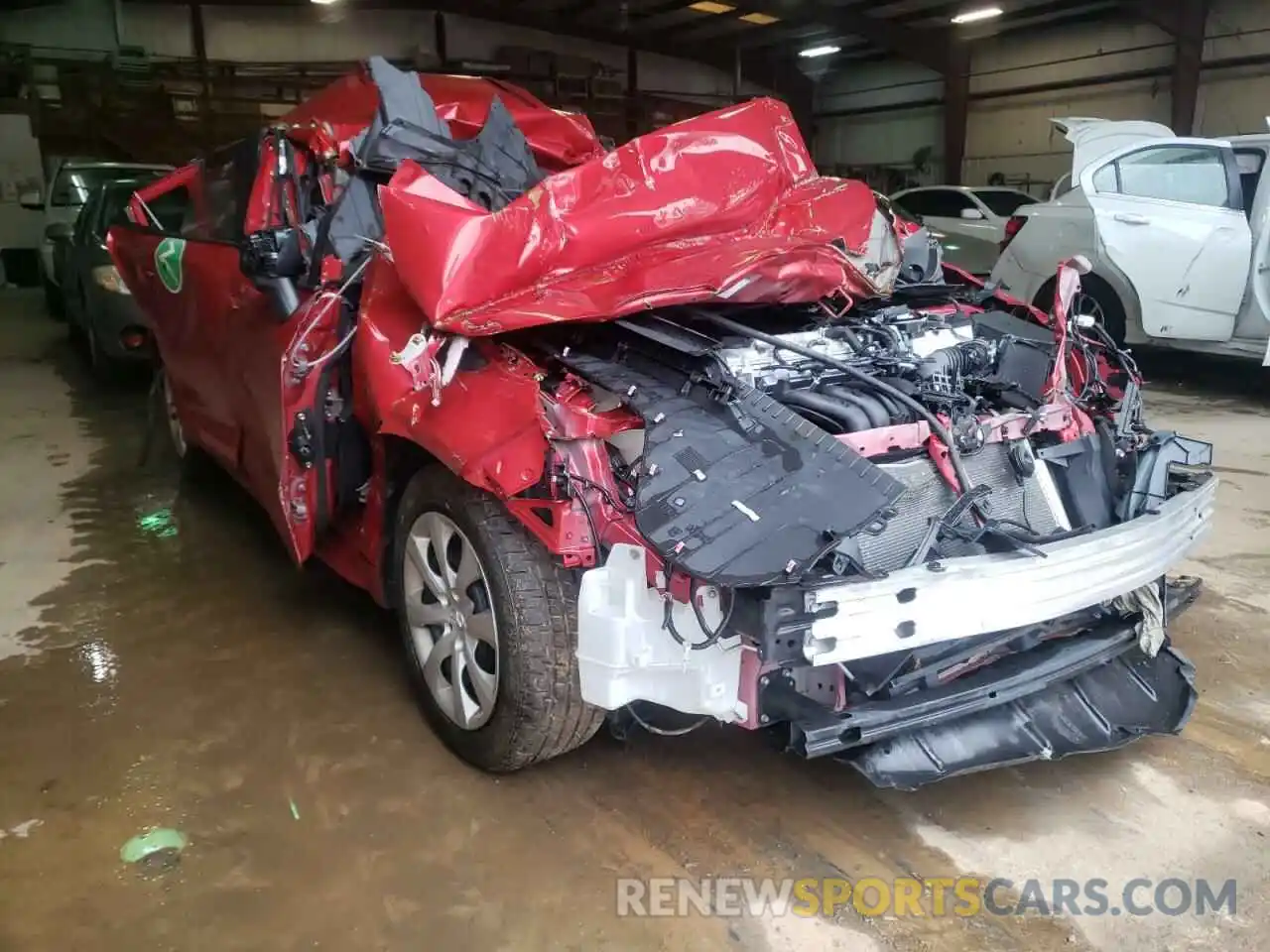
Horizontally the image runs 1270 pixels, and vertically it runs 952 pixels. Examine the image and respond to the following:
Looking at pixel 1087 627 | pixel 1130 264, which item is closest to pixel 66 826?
pixel 1087 627

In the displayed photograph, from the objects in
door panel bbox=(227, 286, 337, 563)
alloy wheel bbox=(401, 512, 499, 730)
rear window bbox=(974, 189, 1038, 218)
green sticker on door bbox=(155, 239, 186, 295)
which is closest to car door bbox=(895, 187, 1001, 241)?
rear window bbox=(974, 189, 1038, 218)

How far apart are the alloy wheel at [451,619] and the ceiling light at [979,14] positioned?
14128 mm

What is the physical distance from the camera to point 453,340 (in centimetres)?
223

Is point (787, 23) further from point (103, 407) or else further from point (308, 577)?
point (308, 577)

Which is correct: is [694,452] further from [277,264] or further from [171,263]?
[171,263]

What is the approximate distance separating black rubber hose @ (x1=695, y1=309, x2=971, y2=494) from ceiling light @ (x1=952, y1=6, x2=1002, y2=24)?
1369cm

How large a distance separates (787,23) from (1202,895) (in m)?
16.9

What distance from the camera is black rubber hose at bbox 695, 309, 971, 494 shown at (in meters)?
2.12

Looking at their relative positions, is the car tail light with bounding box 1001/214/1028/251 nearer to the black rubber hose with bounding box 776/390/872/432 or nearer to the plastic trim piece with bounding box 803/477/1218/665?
the plastic trim piece with bounding box 803/477/1218/665

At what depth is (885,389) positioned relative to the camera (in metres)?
2.21

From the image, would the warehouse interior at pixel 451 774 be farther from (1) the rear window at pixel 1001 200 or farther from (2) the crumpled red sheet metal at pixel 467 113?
(1) the rear window at pixel 1001 200

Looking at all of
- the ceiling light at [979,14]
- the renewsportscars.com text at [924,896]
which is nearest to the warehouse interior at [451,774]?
the renewsportscars.com text at [924,896]

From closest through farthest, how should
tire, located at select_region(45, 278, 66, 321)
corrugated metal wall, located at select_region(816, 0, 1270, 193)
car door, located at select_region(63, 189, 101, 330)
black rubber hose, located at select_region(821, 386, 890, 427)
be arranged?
black rubber hose, located at select_region(821, 386, 890, 427) < car door, located at select_region(63, 189, 101, 330) < tire, located at select_region(45, 278, 66, 321) < corrugated metal wall, located at select_region(816, 0, 1270, 193)

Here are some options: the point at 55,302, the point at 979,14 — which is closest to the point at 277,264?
the point at 55,302
